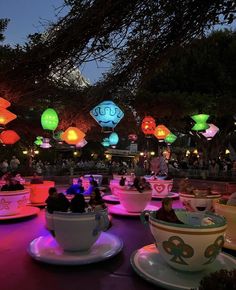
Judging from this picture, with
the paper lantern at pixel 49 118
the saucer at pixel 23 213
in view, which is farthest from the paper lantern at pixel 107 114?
the saucer at pixel 23 213

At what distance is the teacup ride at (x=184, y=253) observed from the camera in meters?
4.02

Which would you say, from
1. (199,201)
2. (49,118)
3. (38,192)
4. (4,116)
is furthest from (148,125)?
(4,116)

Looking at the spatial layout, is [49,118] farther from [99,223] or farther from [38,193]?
[99,223]

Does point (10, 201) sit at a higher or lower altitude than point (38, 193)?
higher

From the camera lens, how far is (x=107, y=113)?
9227 millimetres

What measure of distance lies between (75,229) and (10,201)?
363 cm

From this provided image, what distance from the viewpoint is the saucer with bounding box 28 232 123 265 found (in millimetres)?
4789

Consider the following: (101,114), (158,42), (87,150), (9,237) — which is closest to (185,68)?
(101,114)

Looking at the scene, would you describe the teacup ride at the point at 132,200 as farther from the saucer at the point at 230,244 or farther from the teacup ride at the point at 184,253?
the teacup ride at the point at 184,253

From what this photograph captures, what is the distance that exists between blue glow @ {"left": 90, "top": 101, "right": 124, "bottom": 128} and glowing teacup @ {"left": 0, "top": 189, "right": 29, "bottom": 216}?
3.04 metres

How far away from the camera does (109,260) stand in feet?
16.7

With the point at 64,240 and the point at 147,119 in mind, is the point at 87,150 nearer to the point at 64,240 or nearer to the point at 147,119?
the point at 147,119

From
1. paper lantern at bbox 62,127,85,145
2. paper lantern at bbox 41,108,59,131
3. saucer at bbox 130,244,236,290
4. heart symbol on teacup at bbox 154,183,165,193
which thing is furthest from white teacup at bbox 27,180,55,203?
saucer at bbox 130,244,236,290

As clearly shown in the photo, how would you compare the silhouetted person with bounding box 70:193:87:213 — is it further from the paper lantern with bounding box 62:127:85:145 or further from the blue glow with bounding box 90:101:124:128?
the paper lantern with bounding box 62:127:85:145
